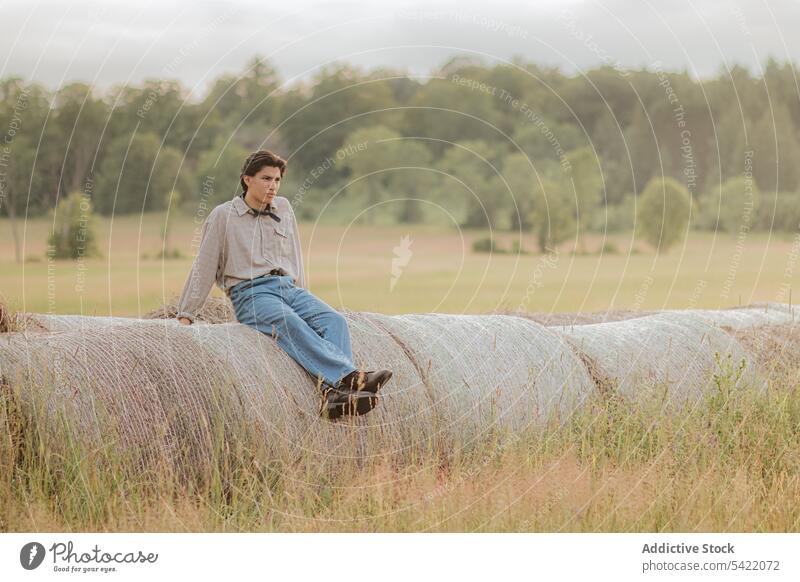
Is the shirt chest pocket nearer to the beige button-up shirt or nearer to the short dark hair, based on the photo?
the beige button-up shirt

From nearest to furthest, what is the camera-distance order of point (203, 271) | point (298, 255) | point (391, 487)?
point (391, 487) → point (203, 271) → point (298, 255)

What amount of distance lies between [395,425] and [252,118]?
3956 millimetres

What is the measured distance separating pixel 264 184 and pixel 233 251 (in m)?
0.55

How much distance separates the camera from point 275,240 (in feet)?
23.5

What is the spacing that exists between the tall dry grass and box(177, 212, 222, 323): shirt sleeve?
3.73 ft

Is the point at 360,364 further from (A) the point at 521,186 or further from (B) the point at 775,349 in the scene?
(A) the point at 521,186

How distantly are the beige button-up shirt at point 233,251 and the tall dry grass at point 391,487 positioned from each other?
1.20m

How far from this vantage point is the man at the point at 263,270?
669 centimetres

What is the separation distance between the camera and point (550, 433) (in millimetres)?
6859

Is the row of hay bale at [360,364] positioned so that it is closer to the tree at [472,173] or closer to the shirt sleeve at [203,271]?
the shirt sleeve at [203,271]

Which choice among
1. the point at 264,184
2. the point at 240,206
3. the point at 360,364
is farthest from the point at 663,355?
the point at 240,206

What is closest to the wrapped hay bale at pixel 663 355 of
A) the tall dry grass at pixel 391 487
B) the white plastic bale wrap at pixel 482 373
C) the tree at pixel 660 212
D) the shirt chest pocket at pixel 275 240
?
the white plastic bale wrap at pixel 482 373
